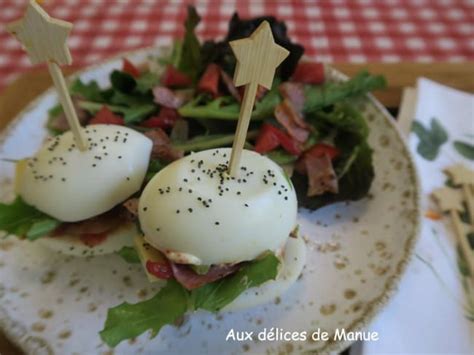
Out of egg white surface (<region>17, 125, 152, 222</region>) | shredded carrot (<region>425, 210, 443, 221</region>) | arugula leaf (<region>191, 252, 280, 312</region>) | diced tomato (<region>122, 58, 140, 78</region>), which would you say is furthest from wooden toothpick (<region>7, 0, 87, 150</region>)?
shredded carrot (<region>425, 210, 443, 221</region>)

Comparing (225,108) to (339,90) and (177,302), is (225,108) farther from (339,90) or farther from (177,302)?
(177,302)

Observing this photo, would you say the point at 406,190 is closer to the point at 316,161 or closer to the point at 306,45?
the point at 316,161

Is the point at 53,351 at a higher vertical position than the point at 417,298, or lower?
higher

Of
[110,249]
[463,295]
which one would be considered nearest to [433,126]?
[463,295]

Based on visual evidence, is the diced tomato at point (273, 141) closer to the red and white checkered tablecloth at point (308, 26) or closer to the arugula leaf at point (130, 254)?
the arugula leaf at point (130, 254)

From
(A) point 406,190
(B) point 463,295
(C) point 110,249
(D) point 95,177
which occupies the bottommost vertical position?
(B) point 463,295

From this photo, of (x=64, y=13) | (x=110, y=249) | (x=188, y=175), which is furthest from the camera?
(x=64, y=13)
